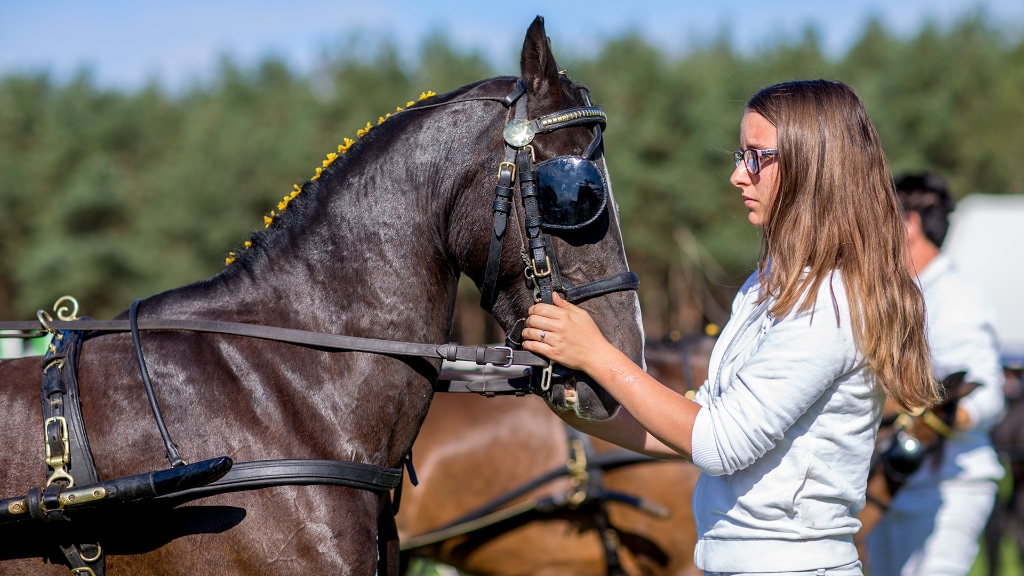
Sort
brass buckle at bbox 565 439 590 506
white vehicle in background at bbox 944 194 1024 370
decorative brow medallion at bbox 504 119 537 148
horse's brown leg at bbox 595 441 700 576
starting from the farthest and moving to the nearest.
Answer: white vehicle in background at bbox 944 194 1024 370 → horse's brown leg at bbox 595 441 700 576 → brass buckle at bbox 565 439 590 506 → decorative brow medallion at bbox 504 119 537 148

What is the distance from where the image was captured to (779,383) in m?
1.81

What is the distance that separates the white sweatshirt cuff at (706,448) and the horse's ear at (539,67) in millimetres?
861

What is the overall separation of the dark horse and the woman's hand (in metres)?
0.11

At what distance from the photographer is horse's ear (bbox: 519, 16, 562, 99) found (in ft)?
6.54

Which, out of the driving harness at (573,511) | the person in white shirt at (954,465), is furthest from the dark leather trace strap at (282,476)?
the person in white shirt at (954,465)

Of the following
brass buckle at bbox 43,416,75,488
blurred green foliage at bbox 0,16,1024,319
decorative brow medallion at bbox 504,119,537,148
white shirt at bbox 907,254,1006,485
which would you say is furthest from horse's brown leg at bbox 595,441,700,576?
blurred green foliage at bbox 0,16,1024,319

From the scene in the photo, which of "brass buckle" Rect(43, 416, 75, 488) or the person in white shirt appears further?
the person in white shirt

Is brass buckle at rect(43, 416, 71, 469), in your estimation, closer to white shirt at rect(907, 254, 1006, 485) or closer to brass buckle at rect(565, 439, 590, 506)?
brass buckle at rect(565, 439, 590, 506)

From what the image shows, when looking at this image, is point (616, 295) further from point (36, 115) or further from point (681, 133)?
point (36, 115)

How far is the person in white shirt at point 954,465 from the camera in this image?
364 centimetres

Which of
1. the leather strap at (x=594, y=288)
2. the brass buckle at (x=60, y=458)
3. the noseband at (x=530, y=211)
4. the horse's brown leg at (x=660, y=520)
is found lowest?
the horse's brown leg at (x=660, y=520)

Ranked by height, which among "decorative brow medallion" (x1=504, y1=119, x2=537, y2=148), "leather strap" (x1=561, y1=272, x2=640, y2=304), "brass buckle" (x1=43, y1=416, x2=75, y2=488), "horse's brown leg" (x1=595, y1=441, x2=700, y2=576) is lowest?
"horse's brown leg" (x1=595, y1=441, x2=700, y2=576)

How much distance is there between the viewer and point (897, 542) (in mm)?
3824

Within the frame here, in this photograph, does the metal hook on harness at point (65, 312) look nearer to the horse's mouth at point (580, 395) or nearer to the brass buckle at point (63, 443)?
the brass buckle at point (63, 443)
